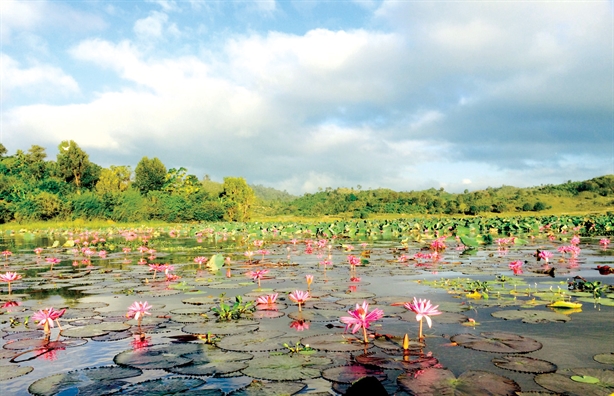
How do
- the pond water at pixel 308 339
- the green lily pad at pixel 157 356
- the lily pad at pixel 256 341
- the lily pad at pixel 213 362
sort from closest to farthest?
1. the pond water at pixel 308 339
2. the lily pad at pixel 213 362
3. the green lily pad at pixel 157 356
4. the lily pad at pixel 256 341

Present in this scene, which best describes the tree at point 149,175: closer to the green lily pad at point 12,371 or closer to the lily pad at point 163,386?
the green lily pad at point 12,371

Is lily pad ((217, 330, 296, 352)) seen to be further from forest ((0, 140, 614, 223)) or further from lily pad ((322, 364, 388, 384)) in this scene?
forest ((0, 140, 614, 223))

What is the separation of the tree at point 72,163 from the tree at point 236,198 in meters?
19.9

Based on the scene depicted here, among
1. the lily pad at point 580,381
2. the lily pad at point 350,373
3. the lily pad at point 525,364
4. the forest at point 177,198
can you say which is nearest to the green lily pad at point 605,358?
the lily pad at point 580,381

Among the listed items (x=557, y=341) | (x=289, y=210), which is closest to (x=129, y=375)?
(x=557, y=341)

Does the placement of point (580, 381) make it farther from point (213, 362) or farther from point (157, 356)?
point (157, 356)

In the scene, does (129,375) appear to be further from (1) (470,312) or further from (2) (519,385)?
(1) (470,312)

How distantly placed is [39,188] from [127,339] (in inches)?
1696

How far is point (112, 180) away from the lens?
51.8 meters

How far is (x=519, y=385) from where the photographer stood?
307 cm

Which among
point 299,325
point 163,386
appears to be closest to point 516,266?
point 299,325

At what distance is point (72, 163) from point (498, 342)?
5659 centimetres

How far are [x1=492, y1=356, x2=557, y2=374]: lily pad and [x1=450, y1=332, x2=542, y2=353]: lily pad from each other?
16cm

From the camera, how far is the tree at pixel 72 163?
5199cm
